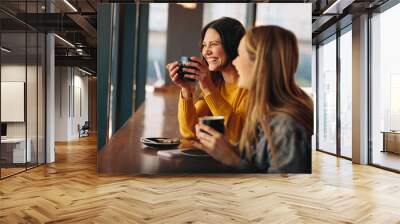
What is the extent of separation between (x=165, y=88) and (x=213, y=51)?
814 mm

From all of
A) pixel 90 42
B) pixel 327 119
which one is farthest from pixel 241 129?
pixel 90 42

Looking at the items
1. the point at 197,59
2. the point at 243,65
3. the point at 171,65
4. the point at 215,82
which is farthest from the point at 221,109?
the point at 171,65

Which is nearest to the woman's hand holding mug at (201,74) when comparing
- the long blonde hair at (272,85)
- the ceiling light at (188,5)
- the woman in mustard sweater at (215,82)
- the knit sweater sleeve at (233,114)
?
the woman in mustard sweater at (215,82)

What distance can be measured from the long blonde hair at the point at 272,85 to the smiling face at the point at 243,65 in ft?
0.14

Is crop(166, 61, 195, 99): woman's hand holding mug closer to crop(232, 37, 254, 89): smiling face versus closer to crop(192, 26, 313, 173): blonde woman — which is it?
crop(192, 26, 313, 173): blonde woman

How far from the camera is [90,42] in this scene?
40.8 feet

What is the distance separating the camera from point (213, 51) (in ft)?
16.9

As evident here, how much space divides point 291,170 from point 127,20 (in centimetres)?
301

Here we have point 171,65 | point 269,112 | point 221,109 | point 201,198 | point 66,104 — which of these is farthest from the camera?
point 66,104

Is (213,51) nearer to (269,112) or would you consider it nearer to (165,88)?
(165,88)

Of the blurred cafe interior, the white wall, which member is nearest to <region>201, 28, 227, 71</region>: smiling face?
the blurred cafe interior

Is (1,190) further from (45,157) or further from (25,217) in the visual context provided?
(45,157)

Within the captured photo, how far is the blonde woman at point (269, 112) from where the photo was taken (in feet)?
16.4

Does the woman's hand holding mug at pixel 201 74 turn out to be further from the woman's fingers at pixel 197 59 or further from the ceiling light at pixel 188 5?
the ceiling light at pixel 188 5
